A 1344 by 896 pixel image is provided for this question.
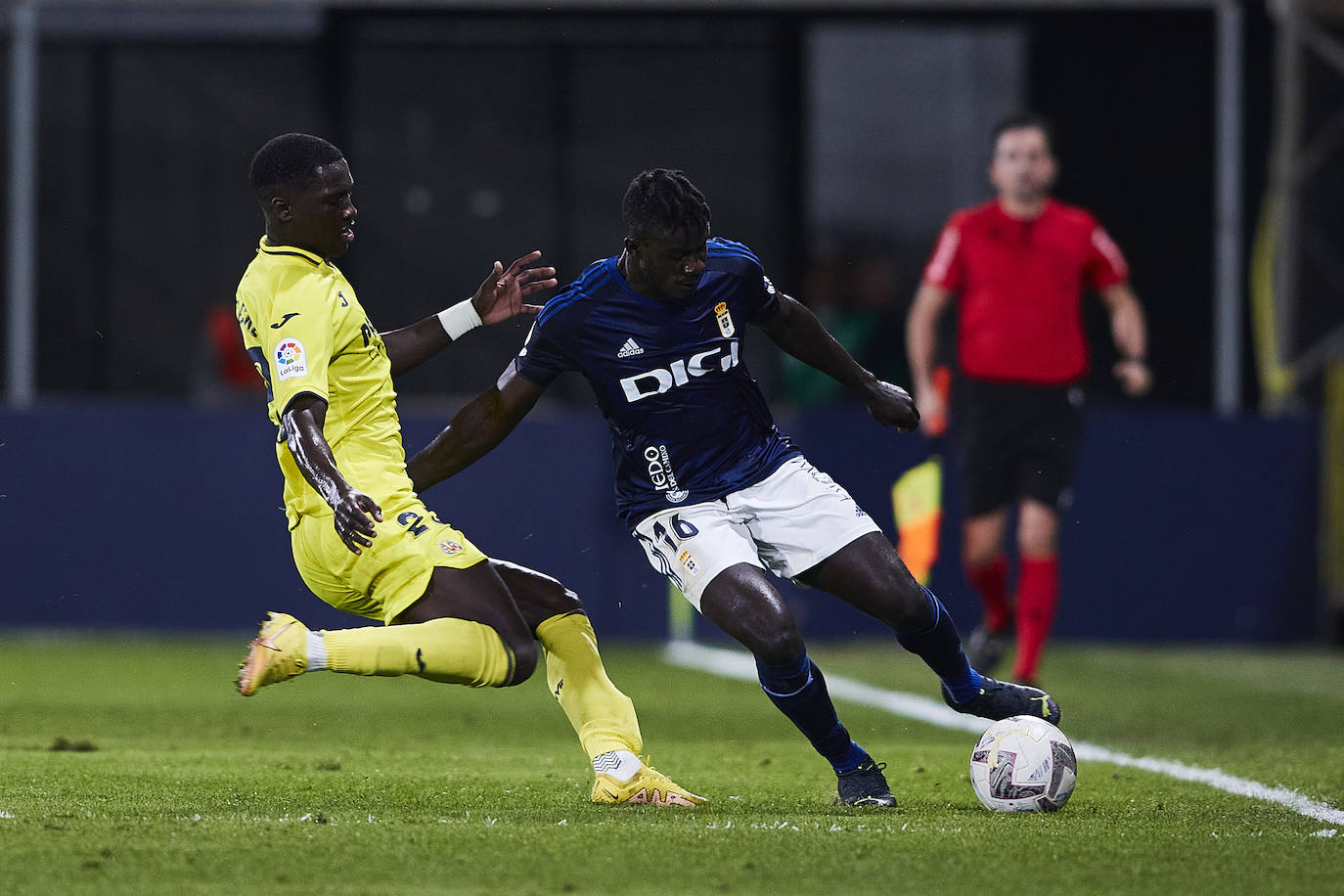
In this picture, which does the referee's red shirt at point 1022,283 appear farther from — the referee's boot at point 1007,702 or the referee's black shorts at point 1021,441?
the referee's boot at point 1007,702

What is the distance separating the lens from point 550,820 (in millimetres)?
4957

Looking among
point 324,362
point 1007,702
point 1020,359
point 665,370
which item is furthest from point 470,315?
point 1020,359

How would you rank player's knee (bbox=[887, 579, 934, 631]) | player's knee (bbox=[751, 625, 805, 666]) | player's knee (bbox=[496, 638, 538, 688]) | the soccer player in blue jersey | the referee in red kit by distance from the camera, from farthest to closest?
the referee in red kit → player's knee (bbox=[887, 579, 934, 631]) → the soccer player in blue jersey → player's knee (bbox=[751, 625, 805, 666]) → player's knee (bbox=[496, 638, 538, 688])

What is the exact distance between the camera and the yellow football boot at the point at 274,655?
4.63 metres

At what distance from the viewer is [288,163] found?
517 centimetres

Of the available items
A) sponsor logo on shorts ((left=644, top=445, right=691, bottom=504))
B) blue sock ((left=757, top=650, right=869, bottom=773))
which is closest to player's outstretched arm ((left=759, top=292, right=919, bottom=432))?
sponsor logo on shorts ((left=644, top=445, right=691, bottom=504))

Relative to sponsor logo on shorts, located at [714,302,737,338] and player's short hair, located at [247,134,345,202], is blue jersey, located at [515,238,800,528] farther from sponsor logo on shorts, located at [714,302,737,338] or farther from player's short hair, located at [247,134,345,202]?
player's short hair, located at [247,134,345,202]

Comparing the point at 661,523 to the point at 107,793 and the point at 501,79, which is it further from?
the point at 501,79

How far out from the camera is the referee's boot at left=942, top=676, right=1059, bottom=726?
561 cm

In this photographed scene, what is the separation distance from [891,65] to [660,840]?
10.7 m

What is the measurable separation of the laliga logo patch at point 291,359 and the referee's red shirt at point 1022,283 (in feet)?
14.4

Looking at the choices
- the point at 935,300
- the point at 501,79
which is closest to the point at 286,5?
the point at 501,79

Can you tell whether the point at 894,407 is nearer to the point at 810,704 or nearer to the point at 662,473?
the point at 662,473

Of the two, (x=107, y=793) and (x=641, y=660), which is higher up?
(x=107, y=793)
